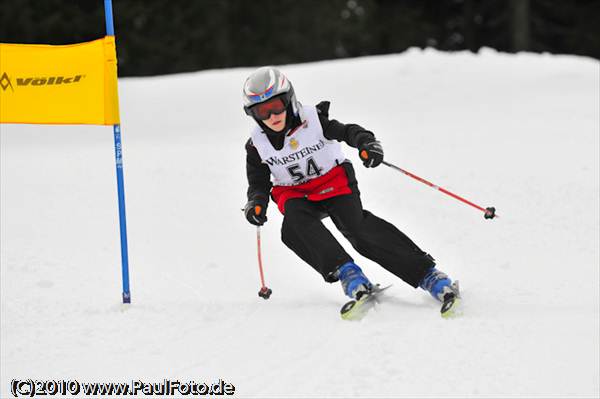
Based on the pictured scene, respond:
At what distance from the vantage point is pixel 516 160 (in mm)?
8578

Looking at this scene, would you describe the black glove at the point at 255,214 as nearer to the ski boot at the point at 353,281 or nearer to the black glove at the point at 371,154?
the ski boot at the point at 353,281

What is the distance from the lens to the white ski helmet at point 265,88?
4863 mm

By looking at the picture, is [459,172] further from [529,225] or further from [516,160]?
[529,225]

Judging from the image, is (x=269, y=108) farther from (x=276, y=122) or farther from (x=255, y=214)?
(x=255, y=214)

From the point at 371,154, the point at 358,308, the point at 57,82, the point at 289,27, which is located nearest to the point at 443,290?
the point at 358,308

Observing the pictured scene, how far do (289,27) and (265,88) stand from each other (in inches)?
980

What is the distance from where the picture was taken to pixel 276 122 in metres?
4.98

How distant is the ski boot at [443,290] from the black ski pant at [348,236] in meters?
0.06

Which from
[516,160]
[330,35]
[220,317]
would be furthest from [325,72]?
[330,35]

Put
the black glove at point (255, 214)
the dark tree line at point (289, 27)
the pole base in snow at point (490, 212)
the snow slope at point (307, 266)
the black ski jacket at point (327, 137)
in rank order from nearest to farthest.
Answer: the snow slope at point (307, 266) < the pole base in snow at point (490, 212) < the black ski jacket at point (327, 137) < the black glove at point (255, 214) < the dark tree line at point (289, 27)

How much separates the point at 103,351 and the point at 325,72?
34.2 ft

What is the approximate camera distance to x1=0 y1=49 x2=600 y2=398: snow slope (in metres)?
4.17

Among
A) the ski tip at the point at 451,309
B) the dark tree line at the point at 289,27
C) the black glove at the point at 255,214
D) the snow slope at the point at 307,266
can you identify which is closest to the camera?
the snow slope at the point at 307,266

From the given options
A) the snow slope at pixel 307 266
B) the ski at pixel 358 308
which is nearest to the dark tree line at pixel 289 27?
the snow slope at pixel 307 266
